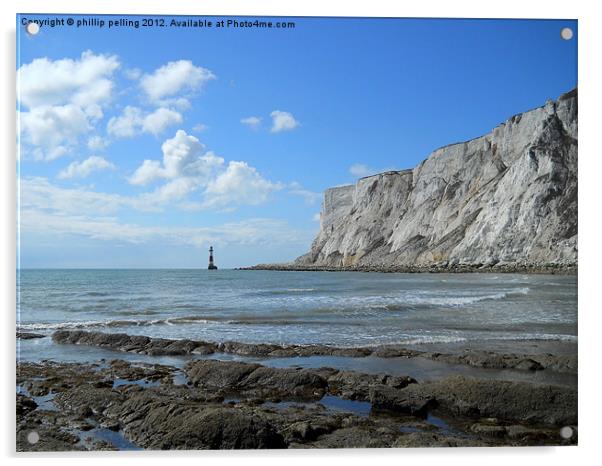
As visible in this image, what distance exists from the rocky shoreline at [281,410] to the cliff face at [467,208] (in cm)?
162

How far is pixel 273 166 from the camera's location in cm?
439

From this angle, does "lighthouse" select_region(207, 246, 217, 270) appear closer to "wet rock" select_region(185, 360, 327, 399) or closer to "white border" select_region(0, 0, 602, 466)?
"wet rock" select_region(185, 360, 327, 399)

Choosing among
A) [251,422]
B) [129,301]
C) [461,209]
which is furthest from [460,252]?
[251,422]

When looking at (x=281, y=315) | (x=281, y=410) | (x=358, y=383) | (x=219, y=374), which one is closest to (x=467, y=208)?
(x=281, y=315)

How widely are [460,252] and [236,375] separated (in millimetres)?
16032

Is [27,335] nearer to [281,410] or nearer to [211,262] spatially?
[211,262]

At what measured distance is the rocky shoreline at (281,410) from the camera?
10.4 ft

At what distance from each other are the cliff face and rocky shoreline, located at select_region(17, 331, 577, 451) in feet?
5.33

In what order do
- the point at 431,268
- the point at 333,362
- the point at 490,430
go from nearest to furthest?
1. the point at 490,430
2. the point at 333,362
3. the point at 431,268

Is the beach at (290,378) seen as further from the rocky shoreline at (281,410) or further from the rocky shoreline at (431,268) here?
the rocky shoreline at (431,268)

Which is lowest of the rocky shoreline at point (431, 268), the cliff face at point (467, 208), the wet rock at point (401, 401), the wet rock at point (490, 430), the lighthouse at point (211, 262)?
the wet rock at point (490, 430)

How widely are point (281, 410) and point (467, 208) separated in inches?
703

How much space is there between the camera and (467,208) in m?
19.6

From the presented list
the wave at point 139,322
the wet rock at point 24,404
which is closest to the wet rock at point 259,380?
the wet rock at point 24,404
